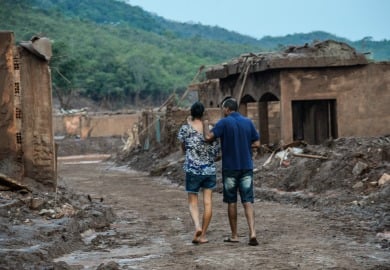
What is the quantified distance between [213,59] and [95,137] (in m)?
55.1

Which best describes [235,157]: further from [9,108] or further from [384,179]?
[384,179]

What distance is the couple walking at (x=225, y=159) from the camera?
1017 centimetres

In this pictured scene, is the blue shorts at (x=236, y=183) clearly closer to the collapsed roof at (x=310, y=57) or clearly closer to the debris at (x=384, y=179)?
the debris at (x=384, y=179)

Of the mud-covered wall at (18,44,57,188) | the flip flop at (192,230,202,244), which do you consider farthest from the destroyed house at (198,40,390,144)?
the flip flop at (192,230,202,244)

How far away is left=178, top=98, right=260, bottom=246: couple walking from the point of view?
400 inches

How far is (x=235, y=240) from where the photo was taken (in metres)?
10.1

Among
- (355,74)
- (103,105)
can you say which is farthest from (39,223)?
(103,105)

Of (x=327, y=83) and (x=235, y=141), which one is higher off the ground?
(x=327, y=83)

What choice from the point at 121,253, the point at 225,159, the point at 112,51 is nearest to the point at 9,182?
the point at 121,253

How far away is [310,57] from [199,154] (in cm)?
1146

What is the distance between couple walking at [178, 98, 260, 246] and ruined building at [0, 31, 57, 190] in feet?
13.4

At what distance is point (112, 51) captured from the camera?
8912 cm

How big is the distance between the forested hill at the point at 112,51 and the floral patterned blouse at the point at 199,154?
41723 millimetres

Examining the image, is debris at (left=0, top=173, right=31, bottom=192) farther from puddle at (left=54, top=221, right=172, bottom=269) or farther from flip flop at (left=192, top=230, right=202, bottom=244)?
flip flop at (left=192, top=230, right=202, bottom=244)
